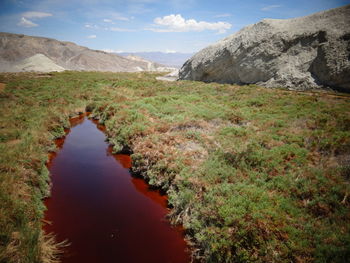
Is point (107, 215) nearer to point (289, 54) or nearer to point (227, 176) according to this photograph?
point (227, 176)

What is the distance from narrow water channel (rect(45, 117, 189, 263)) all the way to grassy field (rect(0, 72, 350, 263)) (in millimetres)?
485

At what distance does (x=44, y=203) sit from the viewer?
7.55 meters

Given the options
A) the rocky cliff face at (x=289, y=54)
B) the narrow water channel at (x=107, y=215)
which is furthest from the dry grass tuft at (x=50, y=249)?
the rocky cliff face at (x=289, y=54)

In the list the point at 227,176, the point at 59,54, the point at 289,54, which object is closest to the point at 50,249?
the point at 227,176

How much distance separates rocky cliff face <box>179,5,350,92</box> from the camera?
23688mm

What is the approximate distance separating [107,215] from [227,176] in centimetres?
452

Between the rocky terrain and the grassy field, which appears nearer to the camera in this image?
the grassy field

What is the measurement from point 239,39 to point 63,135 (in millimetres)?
30936

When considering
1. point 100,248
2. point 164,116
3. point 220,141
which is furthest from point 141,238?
point 164,116

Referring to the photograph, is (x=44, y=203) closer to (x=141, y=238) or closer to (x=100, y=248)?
(x=100, y=248)

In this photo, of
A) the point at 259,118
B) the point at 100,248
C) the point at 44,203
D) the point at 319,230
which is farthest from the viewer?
the point at 259,118

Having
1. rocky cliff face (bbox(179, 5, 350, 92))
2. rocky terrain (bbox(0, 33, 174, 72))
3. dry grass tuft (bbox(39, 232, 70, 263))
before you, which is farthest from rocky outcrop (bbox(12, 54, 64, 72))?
dry grass tuft (bbox(39, 232, 70, 263))

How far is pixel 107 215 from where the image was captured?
7156mm

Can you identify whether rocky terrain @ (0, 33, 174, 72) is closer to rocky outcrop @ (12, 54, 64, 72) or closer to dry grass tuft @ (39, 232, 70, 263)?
rocky outcrop @ (12, 54, 64, 72)
